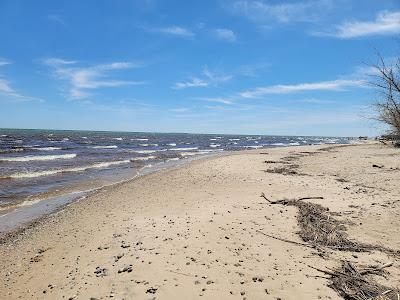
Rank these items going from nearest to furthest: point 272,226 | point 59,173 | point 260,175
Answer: point 272,226 < point 260,175 < point 59,173

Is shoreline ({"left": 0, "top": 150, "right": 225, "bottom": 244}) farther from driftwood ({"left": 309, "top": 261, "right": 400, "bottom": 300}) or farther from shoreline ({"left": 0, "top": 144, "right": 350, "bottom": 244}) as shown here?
→ driftwood ({"left": 309, "top": 261, "right": 400, "bottom": 300})

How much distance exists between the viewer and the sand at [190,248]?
4707 millimetres

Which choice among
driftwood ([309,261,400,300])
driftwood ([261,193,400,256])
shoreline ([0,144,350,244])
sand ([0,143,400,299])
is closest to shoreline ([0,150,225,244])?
shoreline ([0,144,350,244])

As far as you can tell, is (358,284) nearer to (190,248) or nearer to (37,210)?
(190,248)

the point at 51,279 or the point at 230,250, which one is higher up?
the point at 230,250

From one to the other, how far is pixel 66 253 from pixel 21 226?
128 inches

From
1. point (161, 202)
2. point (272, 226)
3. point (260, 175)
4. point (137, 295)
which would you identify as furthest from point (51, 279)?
point (260, 175)

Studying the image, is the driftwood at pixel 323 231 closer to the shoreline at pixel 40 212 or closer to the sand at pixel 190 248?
the sand at pixel 190 248

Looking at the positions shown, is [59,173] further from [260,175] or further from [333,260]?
[333,260]

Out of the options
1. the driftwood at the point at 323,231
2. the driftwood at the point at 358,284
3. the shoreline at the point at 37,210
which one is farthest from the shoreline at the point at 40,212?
the driftwood at the point at 358,284

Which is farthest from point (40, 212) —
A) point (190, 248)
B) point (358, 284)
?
point (358, 284)

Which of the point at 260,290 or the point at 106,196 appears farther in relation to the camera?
the point at 106,196

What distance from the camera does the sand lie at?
4707 mm

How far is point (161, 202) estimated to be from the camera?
1070 cm
